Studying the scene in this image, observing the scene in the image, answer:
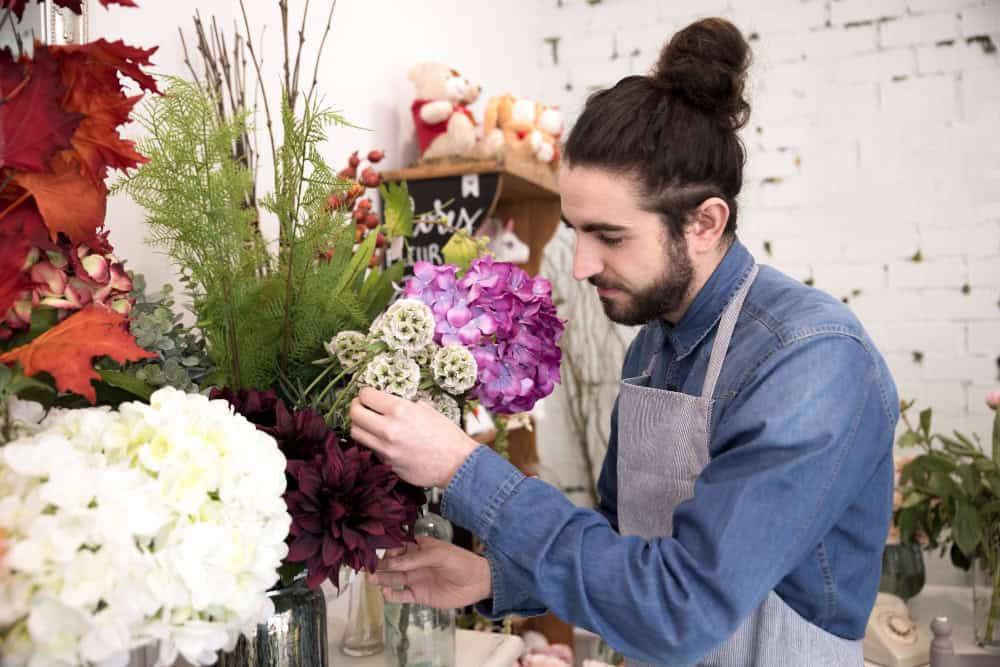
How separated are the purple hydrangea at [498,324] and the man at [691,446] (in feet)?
0.26

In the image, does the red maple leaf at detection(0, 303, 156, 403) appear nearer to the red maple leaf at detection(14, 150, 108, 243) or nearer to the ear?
the red maple leaf at detection(14, 150, 108, 243)

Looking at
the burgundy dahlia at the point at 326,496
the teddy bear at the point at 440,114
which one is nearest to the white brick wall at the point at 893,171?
the teddy bear at the point at 440,114

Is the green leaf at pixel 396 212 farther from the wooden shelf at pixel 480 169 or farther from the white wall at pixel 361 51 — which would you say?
the wooden shelf at pixel 480 169

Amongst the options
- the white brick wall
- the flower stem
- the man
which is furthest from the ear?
the white brick wall

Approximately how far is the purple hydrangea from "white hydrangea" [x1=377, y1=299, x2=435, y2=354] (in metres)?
0.03

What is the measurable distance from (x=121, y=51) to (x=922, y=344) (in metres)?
2.82

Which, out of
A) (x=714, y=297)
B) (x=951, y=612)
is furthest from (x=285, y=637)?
(x=951, y=612)

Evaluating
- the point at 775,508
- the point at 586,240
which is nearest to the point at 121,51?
the point at 586,240

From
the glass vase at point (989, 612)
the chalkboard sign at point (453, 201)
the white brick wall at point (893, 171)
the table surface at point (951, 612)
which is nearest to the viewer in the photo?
the chalkboard sign at point (453, 201)

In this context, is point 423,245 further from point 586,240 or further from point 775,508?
point 775,508

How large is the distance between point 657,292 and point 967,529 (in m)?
1.32

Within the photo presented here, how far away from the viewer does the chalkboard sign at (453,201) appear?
1920 millimetres

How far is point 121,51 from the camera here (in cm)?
65

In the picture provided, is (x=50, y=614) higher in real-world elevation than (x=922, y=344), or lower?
higher
